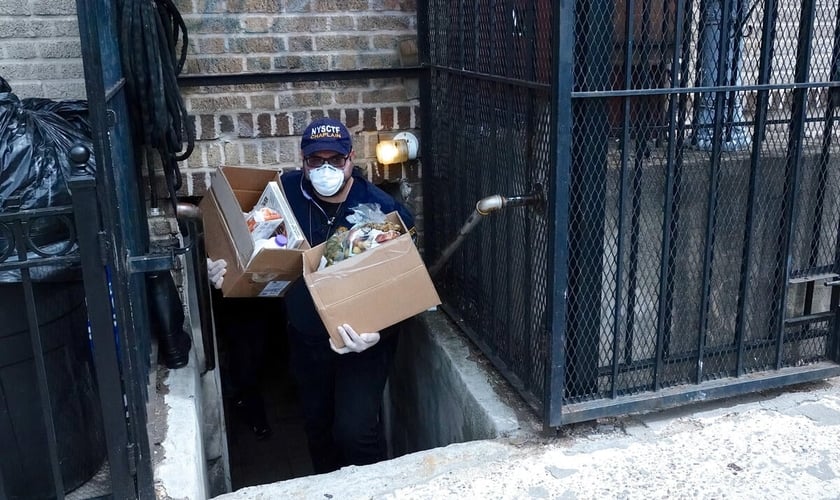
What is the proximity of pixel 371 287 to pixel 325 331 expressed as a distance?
61 centimetres

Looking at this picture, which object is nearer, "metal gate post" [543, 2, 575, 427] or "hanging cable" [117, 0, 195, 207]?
"metal gate post" [543, 2, 575, 427]

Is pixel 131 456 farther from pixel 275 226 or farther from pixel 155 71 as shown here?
pixel 155 71

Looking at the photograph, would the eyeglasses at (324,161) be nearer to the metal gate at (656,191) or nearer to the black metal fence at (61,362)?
the metal gate at (656,191)

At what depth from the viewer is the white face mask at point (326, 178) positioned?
323 centimetres

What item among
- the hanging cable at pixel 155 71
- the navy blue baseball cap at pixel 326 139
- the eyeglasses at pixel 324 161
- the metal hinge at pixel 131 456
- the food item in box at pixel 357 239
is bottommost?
the metal hinge at pixel 131 456

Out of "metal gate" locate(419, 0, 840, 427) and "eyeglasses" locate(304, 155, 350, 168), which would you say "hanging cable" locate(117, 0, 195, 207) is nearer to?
"eyeglasses" locate(304, 155, 350, 168)

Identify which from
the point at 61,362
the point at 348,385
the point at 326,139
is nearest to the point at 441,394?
the point at 348,385

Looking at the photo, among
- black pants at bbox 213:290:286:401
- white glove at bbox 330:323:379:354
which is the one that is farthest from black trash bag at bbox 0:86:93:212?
black pants at bbox 213:290:286:401

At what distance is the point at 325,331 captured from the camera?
334cm

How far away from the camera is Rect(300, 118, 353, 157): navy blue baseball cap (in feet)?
10.5

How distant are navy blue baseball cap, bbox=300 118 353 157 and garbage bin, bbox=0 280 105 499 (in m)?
1.17

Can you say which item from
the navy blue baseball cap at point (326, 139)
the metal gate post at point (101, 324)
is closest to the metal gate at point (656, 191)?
the navy blue baseball cap at point (326, 139)

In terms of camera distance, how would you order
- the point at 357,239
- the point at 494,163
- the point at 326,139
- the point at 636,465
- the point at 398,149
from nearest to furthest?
the point at 636,465
the point at 357,239
the point at 494,163
the point at 326,139
the point at 398,149

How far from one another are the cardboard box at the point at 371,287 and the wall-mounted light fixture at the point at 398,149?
0.97 meters
